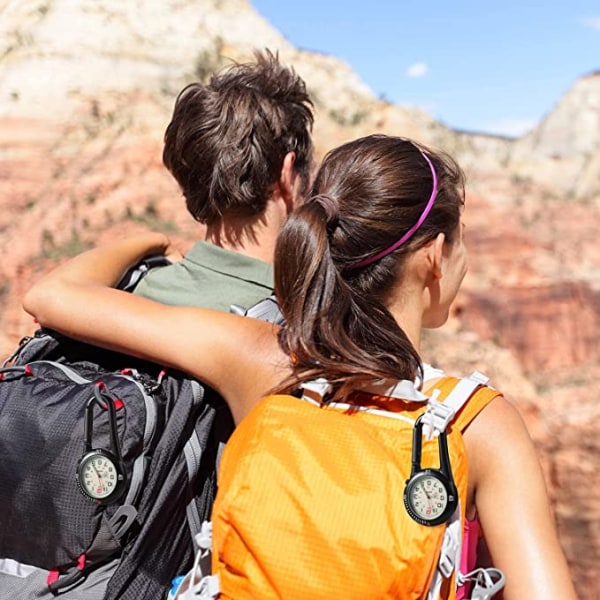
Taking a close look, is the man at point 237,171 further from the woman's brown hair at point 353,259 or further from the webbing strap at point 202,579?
the webbing strap at point 202,579

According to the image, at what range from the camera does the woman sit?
4.24 feet

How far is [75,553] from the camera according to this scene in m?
1.53

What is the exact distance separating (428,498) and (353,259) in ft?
1.53

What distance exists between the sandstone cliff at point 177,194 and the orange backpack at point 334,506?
24.5 ft

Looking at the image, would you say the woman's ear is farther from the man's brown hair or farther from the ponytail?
the man's brown hair

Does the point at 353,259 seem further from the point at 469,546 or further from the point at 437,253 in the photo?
the point at 469,546

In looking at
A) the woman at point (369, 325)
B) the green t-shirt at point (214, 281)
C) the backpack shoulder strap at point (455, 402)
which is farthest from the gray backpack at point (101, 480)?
the backpack shoulder strap at point (455, 402)

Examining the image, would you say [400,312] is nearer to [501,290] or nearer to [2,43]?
[2,43]

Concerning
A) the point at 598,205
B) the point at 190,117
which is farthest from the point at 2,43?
the point at 598,205

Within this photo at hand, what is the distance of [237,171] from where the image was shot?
180 centimetres

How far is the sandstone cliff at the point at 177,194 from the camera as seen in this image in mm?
11469

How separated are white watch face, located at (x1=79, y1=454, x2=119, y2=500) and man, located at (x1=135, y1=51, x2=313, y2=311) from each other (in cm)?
46

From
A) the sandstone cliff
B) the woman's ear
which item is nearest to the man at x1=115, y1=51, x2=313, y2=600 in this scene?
the woman's ear

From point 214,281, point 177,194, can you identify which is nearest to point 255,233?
point 214,281
